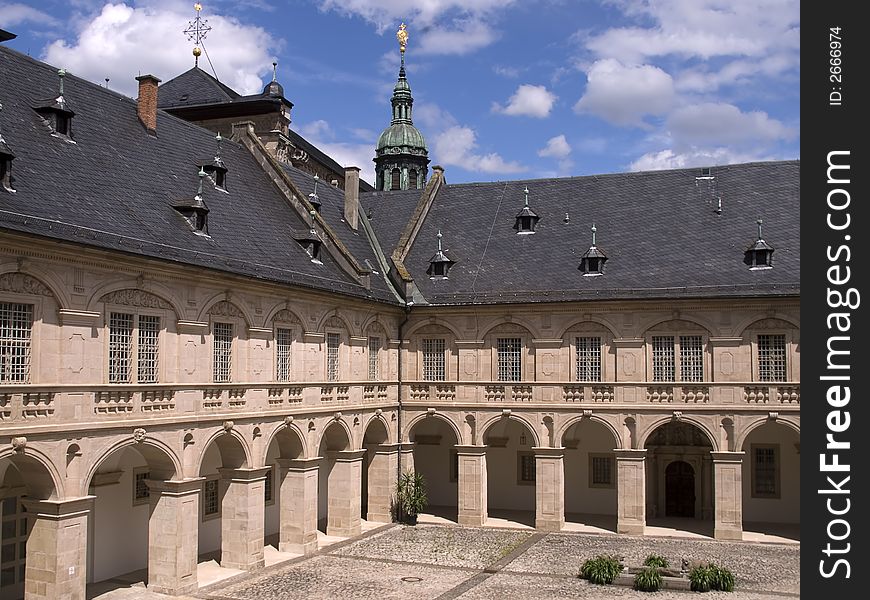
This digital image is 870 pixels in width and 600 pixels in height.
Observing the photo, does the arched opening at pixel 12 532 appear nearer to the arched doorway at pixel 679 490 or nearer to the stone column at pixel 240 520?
the stone column at pixel 240 520

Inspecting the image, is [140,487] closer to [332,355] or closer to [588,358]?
[332,355]

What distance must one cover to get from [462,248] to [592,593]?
56.1 feet

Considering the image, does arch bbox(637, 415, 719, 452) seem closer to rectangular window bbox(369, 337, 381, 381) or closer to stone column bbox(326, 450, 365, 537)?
rectangular window bbox(369, 337, 381, 381)

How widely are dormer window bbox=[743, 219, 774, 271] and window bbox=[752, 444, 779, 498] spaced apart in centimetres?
717

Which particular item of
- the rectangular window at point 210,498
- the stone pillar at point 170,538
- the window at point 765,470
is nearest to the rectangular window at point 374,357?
the rectangular window at point 210,498

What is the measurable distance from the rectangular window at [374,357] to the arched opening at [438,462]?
4.70m

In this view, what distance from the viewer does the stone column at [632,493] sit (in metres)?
34.9

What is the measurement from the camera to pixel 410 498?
36.8 meters

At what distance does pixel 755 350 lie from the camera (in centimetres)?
3409

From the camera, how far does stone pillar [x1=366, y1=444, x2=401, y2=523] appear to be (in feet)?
121

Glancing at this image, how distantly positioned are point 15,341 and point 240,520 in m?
9.53

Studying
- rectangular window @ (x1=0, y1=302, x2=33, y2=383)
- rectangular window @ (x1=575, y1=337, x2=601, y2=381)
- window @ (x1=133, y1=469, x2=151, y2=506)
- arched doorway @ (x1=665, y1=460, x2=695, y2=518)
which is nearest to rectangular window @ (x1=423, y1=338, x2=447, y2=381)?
rectangular window @ (x1=575, y1=337, x2=601, y2=381)

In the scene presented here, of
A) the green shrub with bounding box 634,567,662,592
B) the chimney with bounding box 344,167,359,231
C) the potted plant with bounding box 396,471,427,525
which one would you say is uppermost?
the chimney with bounding box 344,167,359,231
